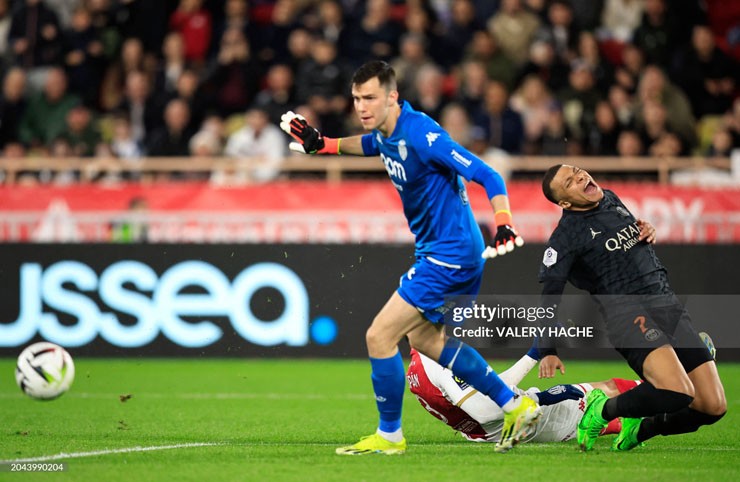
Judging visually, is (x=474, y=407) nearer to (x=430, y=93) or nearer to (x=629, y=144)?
(x=629, y=144)

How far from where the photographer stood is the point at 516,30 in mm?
16656

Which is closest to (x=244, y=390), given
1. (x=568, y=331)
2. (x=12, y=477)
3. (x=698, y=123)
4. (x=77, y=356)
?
(x=77, y=356)

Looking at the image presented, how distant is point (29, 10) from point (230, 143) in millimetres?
4196

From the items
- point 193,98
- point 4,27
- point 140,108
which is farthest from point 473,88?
point 4,27

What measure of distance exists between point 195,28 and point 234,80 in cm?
138

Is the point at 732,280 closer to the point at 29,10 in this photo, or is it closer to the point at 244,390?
the point at 244,390

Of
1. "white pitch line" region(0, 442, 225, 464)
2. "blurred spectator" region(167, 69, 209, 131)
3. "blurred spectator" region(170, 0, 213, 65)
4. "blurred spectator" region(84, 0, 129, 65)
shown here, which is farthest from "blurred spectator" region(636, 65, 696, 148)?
"white pitch line" region(0, 442, 225, 464)

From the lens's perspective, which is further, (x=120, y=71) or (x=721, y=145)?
(x=120, y=71)

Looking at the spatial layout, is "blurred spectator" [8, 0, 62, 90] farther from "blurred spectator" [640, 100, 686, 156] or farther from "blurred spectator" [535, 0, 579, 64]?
"blurred spectator" [640, 100, 686, 156]

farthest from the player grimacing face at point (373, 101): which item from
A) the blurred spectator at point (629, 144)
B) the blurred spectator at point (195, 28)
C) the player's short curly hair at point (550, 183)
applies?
the blurred spectator at point (195, 28)

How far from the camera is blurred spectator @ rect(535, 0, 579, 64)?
16406mm

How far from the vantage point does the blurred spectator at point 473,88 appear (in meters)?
15.6

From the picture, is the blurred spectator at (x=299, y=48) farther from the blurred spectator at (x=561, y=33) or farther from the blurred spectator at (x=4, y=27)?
the blurred spectator at (x=4, y=27)

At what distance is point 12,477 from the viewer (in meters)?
6.29
